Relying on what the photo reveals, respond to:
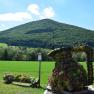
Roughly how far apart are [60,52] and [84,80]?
5.90ft

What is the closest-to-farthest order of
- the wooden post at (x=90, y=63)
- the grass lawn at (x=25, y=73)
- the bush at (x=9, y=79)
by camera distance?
the wooden post at (x=90, y=63) < the grass lawn at (x=25, y=73) < the bush at (x=9, y=79)

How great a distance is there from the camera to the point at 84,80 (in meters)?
17.2

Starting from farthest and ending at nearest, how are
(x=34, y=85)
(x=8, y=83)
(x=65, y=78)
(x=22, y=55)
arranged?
(x=22, y=55) → (x=8, y=83) → (x=34, y=85) → (x=65, y=78)

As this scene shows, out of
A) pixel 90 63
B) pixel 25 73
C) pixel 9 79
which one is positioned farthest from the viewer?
pixel 25 73

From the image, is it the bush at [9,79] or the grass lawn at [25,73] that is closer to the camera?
the grass lawn at [25,73]

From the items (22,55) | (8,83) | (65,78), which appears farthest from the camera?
(22,55)

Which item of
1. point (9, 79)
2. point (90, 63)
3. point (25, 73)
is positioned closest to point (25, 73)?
point (25, 73)

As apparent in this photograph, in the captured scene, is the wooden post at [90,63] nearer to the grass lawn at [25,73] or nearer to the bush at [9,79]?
the grass lawn at [25,73]

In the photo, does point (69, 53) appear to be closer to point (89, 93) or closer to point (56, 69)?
point (56, 69)

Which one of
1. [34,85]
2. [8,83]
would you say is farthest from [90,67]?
[8,83]

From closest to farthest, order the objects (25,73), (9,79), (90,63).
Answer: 1. (90,63)
2. (9,79)
3. (25,73)

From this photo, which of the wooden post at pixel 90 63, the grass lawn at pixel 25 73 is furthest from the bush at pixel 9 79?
the wooden post at pixel 90 63

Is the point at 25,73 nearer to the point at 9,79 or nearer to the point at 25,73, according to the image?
the point at 25,73

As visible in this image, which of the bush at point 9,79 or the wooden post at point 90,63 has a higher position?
the wooden post at point 90,63
